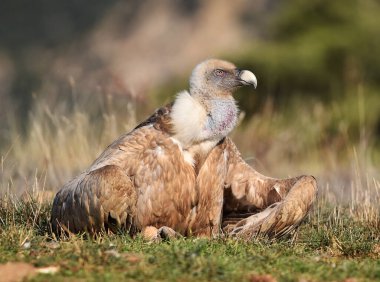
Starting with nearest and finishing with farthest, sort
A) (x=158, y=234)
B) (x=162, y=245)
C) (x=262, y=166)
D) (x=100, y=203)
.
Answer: (x=162, y=245)
(x=100, y=203)
(x=158, y=234)
(x=262, y=166)

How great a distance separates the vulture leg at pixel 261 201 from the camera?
892cm

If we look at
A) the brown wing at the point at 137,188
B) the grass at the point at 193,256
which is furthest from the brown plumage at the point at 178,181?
the grass at the point at 193,256

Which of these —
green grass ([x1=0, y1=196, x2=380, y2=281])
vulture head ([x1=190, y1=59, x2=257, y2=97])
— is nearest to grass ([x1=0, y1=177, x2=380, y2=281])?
green grass ([x1=0, y1=196, x2=380, y2=281])

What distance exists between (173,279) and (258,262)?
0.91 metres

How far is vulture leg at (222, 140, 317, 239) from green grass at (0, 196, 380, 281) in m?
0.22

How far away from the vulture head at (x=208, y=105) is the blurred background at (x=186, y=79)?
1936 millimetres

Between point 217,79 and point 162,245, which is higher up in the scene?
point 217,79

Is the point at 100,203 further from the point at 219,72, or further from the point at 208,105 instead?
the point at 219,72

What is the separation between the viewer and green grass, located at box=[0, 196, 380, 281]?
22.1 feet

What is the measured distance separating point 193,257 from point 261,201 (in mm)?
2780

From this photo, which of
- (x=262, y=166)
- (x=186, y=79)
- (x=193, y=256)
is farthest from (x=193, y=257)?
(x=186, y=79)

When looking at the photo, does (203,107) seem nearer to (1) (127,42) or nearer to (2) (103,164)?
(2) (103,164)

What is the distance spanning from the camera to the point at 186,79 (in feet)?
96.4

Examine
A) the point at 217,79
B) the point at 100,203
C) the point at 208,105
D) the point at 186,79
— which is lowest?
the point at 100,203
